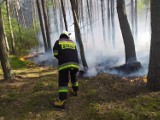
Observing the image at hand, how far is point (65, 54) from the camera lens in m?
7.49

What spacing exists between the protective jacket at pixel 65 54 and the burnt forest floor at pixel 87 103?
3.70 ft

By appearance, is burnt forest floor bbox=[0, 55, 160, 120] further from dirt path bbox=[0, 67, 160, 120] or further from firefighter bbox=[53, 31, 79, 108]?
firefighter bbox=[53, 31, 79, 108]

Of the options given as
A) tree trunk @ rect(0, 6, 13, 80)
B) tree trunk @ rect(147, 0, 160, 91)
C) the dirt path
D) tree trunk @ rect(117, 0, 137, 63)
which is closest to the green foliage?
tree trunk @ rect(117, 0, 137, 63)

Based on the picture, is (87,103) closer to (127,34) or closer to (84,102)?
(84,102)

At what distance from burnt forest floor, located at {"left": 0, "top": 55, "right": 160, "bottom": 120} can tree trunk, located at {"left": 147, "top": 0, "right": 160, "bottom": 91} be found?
35 centimetres

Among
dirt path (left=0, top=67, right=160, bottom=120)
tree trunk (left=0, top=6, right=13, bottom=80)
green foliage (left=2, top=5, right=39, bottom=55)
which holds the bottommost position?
green foliage (left=2, top=5, right=39, bottom=55)

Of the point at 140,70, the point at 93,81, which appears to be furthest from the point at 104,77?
the point at 140,70

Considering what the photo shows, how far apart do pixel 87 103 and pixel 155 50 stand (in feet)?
8.05

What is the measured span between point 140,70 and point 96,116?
630 centimetres

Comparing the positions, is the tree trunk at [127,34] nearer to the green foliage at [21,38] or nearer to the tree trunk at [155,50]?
the tree trunk at [155,50]

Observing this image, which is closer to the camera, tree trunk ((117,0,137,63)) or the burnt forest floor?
the burnt forest floor

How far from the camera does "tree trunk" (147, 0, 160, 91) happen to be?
749cm

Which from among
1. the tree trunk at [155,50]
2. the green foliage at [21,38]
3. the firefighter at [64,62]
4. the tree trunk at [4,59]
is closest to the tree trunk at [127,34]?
the tree trunk at [155,50]

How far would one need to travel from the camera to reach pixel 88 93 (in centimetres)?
823
